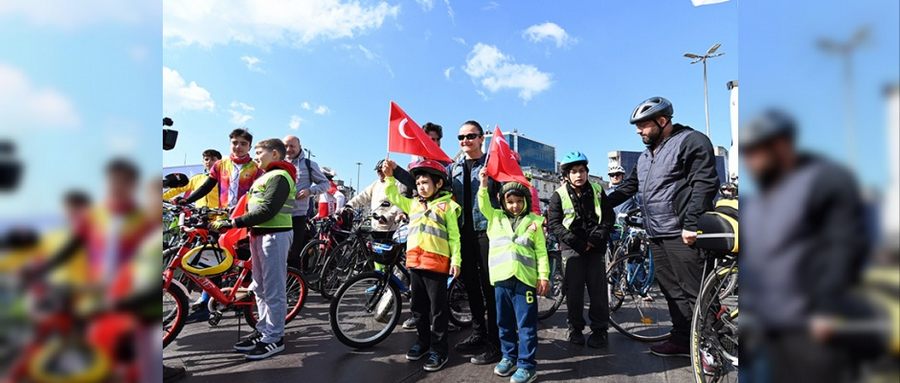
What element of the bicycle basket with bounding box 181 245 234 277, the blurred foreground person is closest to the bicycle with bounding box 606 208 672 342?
the bicycle basket with bounding box 181 245 234 277

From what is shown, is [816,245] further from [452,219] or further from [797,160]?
[452,219]

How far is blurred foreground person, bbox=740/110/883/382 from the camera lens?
346mm

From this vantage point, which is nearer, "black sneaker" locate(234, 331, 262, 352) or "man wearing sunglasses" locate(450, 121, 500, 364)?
"black sneaker" locate(234, 331, 262, 352)

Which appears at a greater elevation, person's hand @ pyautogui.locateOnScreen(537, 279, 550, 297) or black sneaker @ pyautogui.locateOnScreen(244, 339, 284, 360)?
person's hand @ pyautogui.locateOnScreen(537, 279, 550, 297)

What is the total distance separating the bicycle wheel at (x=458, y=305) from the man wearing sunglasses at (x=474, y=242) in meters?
0.49

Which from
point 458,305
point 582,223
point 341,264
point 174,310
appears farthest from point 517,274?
point 341,264

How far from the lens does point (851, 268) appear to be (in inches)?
13.4

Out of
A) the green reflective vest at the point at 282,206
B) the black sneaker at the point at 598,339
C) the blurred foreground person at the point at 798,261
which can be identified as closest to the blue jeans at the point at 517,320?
the black sneaker at the point at 598,339

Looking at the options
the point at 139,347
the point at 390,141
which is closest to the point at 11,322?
the point at 139,347

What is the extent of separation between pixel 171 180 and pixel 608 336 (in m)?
4.07

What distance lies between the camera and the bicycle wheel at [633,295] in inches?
188

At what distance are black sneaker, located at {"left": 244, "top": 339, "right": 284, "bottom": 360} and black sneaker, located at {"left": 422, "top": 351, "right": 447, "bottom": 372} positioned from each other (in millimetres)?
1263

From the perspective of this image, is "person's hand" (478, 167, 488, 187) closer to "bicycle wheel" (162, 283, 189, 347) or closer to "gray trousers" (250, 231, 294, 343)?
"gray trousers" (250, 231, 294, 343)

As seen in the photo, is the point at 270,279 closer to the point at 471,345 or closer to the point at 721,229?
the point at 471,345
